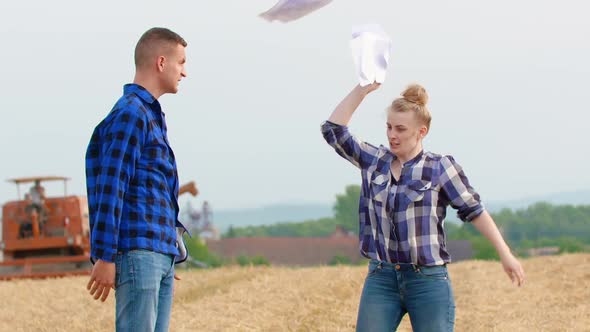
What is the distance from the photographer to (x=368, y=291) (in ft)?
12.4

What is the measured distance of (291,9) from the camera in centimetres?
396

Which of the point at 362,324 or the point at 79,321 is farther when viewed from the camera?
the point at 79,321

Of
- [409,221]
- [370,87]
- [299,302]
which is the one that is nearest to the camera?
[409,221]

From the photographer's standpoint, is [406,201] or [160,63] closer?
[160,63]

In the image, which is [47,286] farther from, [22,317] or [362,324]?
[362,324]

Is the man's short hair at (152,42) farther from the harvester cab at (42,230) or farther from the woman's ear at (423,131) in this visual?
the harvester cab at (42,230)

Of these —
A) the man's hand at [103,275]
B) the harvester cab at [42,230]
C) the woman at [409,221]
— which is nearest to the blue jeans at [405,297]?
the woman at [409,221]

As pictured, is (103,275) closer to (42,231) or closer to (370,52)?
(370,52)

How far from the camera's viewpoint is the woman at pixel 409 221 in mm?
3746

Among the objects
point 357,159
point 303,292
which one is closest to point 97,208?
point 357,159

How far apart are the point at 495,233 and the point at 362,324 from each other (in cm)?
70

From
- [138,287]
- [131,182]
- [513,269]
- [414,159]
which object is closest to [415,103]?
[414,159]

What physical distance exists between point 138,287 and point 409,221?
3.84 ft

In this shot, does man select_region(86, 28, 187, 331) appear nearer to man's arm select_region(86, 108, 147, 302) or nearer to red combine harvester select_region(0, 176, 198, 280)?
man's arm select_region(86, 108, 147, 302)
